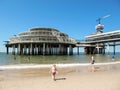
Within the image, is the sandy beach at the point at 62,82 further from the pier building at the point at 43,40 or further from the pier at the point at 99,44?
the pier at the point at 99,44

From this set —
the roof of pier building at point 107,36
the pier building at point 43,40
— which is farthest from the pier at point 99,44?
the pier building at point 43,40

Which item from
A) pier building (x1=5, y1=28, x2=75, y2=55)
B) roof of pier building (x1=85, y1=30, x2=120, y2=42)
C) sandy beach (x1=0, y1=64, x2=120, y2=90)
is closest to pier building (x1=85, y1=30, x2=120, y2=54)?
Answer: roof of pier building (x1=85, y1=30, x2=120, y2=42)

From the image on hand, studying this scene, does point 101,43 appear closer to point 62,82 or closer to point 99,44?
point 99,44

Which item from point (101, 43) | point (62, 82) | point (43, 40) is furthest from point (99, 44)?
point (62, 82)

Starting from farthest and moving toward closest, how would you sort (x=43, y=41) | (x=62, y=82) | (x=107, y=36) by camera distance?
(x=107, y=36)
(x=43, y=41)
(x=62, y=82)

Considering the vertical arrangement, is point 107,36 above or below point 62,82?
above

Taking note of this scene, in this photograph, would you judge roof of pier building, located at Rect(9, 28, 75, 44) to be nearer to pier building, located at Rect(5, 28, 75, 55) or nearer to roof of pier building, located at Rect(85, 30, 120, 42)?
pier building, located at Rect(5, 28, 75, 55)

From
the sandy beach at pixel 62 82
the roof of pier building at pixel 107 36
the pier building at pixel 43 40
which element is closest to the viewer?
the sandy beach at pixel 62 82

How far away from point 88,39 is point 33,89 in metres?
110

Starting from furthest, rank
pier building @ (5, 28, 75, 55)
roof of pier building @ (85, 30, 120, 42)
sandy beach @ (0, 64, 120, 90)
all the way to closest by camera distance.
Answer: roof of pier building @ (85, 30, 120, 42) < pier building @ (5, 28, 75, 55) < sandy beach @ (0, 64, 120, 90)

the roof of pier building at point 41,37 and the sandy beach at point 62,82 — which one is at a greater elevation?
the roof of pier building at point 41,37

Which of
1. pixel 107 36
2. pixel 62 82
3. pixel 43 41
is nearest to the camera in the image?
pixel 62 82

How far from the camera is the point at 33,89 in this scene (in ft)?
30.4

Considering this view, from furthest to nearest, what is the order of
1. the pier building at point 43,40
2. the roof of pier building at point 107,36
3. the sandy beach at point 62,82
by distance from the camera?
1. the roof of pier building at point 107,36
2. the pier building at point 43,40
3. the sandy beach at point 62,82
